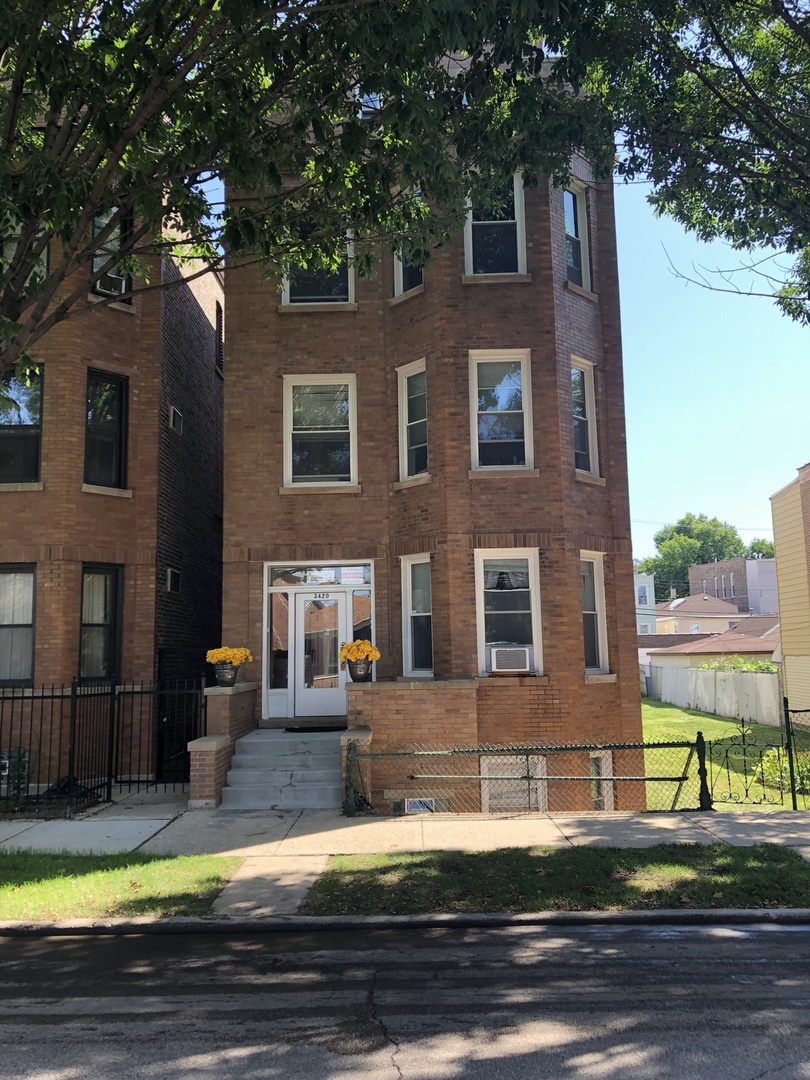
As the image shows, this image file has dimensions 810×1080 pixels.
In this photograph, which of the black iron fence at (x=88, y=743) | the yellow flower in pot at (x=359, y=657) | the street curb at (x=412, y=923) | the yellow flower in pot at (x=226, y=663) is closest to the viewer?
the street curb at (x=412, y=923)

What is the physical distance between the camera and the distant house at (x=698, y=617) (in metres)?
65.2

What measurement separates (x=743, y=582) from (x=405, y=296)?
7740 cm

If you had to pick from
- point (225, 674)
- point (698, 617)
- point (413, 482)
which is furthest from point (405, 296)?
point (698, 617)

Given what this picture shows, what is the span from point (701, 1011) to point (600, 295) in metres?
11.9

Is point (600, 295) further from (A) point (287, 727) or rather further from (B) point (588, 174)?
(A) point (287, 727)

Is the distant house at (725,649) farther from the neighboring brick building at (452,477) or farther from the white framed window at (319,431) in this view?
the white framed window at (319,431)

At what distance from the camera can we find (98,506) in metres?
13.2

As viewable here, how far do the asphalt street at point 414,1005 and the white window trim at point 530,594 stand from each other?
6.27 meters

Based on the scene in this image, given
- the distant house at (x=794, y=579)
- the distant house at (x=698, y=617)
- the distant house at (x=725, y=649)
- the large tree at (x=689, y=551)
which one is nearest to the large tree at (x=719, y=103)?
the distant house at (x=794, y=579)

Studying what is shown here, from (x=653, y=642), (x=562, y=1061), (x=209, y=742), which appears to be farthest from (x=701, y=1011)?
(x=653, y=642)

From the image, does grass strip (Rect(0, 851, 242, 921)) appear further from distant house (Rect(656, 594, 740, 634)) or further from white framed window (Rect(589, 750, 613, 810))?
distant house (Rect(656, 594, 740, 634))

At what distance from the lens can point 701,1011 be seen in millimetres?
4707

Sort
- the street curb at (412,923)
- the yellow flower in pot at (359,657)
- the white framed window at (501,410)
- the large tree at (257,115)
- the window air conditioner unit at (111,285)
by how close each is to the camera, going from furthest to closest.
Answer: the window air conditioner unit at (111,285)
the white framed window at (501,410)
the yellow flower in pot at (359,657)
the large tree at (257,115)
the street curb at (412,923)

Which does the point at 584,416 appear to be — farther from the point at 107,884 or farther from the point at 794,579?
the point at 794,579
